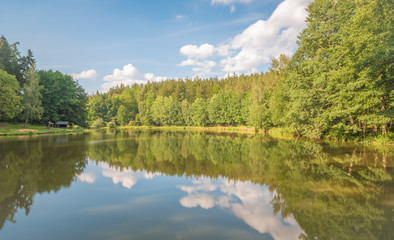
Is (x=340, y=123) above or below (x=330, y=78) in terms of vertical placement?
below

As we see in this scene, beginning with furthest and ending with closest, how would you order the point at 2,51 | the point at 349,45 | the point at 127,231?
the point at 2,51 → the point at 349,45 → the point at 127,231

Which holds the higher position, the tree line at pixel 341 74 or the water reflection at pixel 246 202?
the tree line at pixel 341 74

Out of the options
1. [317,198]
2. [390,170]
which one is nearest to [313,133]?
[390,170]

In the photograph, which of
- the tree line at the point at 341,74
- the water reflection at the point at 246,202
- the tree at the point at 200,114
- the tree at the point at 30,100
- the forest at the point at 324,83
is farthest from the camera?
the tree at the point at 200,114

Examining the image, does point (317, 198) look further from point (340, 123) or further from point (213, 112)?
point (213, 112)

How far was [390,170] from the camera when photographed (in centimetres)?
998

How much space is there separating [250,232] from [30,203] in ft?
21.1

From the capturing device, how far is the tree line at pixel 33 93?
3669cm

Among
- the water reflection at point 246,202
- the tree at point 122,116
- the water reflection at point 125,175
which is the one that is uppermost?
the tree at point 122,116

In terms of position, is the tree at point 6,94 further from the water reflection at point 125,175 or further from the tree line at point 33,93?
the water reflection at point 125,175

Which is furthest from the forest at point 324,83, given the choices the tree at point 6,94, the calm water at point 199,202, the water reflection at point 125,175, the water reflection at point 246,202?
the water reflection at point 125,175

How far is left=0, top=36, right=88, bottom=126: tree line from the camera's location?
36.7m

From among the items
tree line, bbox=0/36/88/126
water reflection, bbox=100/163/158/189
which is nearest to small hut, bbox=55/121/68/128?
tree line, bbox=0/36/88/126

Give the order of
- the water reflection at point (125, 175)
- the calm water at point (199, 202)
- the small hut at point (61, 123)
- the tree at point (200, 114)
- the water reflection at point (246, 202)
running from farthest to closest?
the tree at point (200, 114) < the small hut at point (61, 123) < the water reflection at point (125, 175) < the water reflection at point (246, 202) < the calm water at point (199, 202)
